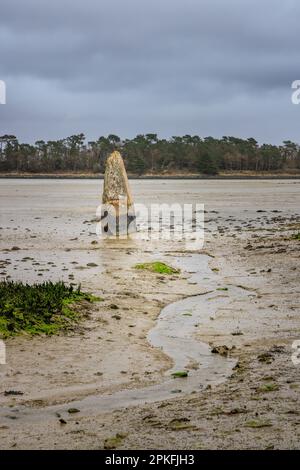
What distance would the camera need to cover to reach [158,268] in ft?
42.9

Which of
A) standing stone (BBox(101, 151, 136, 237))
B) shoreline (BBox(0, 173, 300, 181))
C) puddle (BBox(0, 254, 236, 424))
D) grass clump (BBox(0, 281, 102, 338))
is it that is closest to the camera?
puddle (BBox(0, 254, 236, 424))

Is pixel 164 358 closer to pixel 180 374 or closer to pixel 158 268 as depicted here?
pixel 180 374

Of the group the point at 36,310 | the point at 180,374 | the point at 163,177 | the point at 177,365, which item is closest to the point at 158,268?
the point at 36,310

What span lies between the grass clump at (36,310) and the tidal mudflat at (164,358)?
218mm

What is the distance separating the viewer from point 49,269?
13.3 metres

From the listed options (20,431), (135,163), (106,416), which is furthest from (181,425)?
(135,163)

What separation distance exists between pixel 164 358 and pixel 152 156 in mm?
115163

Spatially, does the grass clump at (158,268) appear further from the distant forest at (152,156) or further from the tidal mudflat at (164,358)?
the distant forest at (152,156)

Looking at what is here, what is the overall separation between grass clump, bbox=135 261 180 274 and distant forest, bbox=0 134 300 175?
93.7 m

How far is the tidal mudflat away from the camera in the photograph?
4.90 m

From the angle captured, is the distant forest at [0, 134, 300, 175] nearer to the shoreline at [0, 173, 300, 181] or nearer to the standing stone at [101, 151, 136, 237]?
the shoreline at [0, 173, 300, 181]

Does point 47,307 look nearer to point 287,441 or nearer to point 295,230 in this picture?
point 287,441

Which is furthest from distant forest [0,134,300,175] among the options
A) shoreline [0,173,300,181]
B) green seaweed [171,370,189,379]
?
green seaweed [171,370,189,379]

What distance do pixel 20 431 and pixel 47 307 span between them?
11.5ft
